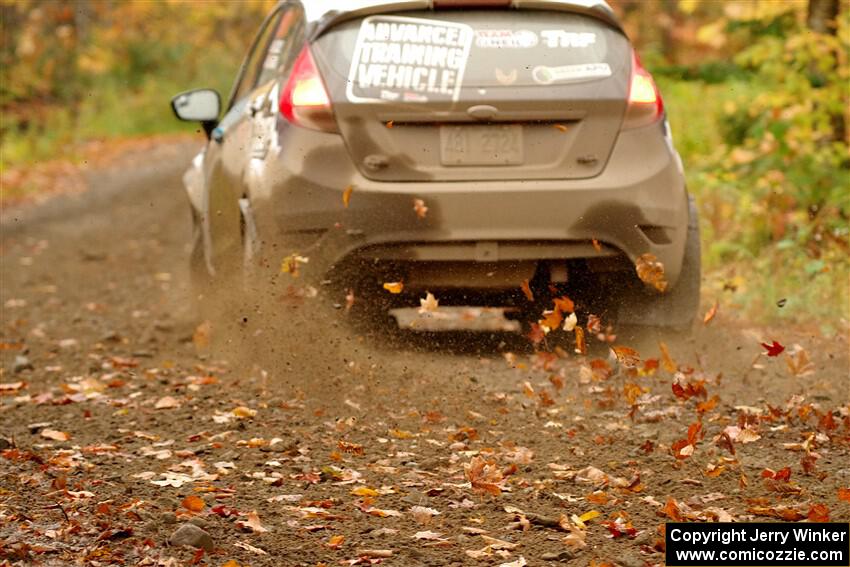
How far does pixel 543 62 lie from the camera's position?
6.14 meters

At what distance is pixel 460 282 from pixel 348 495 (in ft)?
6.22

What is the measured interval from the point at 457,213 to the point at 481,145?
33 cm

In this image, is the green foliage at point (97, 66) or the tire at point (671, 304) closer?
the tire at point (671, 304)

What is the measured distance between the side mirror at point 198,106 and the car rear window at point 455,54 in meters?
1.60

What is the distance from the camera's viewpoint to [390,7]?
20.2 ft

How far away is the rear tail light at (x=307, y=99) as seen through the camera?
6.06m

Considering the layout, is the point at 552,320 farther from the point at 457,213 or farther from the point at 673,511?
the point at 673,511

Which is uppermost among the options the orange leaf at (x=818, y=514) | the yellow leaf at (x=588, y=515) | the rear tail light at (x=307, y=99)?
the rear tail light at (x=307, y=99)

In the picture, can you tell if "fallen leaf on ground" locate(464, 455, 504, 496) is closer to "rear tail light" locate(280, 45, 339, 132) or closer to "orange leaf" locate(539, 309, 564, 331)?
"orange leaf" locate(539, 309, 564, 331)

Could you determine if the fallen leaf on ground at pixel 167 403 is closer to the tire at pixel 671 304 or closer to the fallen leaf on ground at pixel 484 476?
the fallen leaf on ground at pixel 484 476

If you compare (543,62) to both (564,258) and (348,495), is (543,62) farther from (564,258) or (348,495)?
(348,495)

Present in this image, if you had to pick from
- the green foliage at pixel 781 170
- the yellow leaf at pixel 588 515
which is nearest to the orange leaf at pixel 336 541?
the yellow leaf at pixel 588 515

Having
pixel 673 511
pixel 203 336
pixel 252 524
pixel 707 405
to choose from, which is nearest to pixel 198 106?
pixel 203 336

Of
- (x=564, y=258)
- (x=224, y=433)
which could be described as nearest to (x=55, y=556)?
(x=224, y=433)
